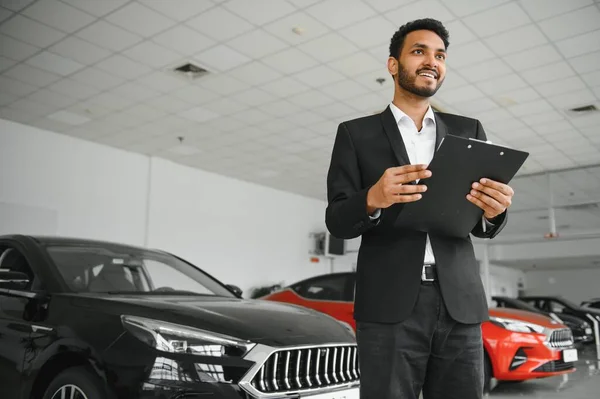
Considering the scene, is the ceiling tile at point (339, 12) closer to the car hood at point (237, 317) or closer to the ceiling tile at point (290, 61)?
the ceiling tile at point (290, 61)


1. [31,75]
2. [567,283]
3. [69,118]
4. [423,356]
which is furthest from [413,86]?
[567,283]

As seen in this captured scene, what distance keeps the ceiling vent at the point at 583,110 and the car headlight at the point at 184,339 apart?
21.7 ft

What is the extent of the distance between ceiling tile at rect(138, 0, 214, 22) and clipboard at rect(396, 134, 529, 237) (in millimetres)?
A: 4136

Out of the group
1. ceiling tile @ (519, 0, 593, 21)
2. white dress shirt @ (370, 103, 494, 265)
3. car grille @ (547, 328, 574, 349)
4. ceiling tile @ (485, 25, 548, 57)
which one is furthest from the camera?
ceiling tile @ (485, 25, 548, 57)

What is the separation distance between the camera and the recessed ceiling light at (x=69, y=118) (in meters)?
7.60

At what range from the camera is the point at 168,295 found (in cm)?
255

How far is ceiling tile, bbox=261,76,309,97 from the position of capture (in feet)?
21.0

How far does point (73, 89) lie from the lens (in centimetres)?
677

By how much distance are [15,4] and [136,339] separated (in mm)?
4242

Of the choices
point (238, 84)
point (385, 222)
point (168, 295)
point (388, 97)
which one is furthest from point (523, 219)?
point (385, 222)

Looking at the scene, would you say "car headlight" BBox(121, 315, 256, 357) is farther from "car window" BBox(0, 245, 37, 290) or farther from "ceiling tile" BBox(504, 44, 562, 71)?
"ceiling tile" BBox(504, 44, 562, 71)

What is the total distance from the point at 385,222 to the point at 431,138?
0.25 meters

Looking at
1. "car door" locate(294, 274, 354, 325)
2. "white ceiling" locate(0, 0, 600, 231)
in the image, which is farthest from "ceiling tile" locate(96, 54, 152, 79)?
"car door" locate(294, 274, 354, 325)

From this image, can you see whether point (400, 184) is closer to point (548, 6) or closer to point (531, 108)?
point (548, 6)
